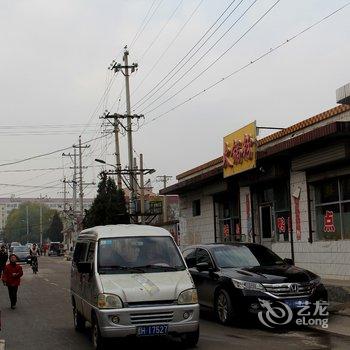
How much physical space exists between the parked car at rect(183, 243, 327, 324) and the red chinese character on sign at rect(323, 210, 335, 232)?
5.96 metres

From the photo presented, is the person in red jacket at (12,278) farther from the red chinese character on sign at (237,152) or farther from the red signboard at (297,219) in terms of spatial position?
the red chinese character on sign at (237,152)

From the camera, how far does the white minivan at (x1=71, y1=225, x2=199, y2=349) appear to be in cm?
848

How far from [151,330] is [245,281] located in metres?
3.18

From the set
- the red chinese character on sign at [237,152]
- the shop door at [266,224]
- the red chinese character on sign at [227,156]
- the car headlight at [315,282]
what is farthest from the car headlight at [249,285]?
the red chinese character on sign at [227,156]

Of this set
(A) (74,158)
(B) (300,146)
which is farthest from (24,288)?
(A) (74,158)

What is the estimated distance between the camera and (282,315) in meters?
11.0

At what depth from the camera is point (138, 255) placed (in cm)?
970

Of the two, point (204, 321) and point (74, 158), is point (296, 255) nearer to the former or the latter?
point (204, 321)

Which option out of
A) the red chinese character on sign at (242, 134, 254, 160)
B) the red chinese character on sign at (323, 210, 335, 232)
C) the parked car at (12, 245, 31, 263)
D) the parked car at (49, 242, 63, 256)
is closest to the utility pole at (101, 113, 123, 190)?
the parked car at (12, 245, 31, 263)

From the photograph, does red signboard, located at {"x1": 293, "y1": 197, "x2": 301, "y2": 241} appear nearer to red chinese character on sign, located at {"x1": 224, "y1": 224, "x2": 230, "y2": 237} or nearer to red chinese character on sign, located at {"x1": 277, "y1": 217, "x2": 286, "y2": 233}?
red chinese character on sign, located at {"x1": 277, "y1": 217, "x2": 286, "y2": 233}

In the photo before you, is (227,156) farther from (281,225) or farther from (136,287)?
(136,287)

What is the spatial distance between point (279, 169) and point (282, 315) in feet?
33.4

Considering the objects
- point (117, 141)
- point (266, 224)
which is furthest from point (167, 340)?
point (117, 141)

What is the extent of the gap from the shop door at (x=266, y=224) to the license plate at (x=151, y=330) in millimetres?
14365
